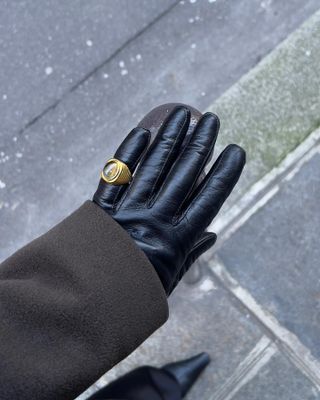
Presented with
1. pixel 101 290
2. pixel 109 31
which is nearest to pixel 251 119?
pixel 109 31

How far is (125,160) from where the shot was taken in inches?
62.0

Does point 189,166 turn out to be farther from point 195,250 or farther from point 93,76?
point 93,76

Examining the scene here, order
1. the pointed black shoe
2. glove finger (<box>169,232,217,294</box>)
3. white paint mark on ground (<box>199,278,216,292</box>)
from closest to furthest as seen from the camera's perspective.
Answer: glove finger (<box>169,232,217,294</box>) < the pointed black shoe < white paint mark on ground (<box>199,278,216,292</box>)

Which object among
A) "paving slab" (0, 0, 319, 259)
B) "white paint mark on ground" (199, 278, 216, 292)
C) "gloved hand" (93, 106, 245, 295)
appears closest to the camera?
"gloved hand" (93, 106, 245, 295)

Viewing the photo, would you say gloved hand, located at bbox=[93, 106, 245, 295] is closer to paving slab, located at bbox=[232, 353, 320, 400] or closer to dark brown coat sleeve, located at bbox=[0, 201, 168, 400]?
dark brown coat sleeve, located at bbox=[0, 201, 168, 400]

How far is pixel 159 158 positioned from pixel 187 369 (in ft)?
4.04

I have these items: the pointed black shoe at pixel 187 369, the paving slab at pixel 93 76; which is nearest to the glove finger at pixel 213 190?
the pointed black shoe at pixel 187 369

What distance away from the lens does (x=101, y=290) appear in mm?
1340

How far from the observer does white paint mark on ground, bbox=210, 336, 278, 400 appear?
2.38 meters

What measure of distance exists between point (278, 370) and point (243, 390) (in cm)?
19

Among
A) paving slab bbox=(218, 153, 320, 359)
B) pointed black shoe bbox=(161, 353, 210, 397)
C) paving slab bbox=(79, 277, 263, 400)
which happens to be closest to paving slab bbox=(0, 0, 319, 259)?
paving slab bbox=(218, 153, 320, 359)

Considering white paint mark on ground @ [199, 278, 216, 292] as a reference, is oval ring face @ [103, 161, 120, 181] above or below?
above

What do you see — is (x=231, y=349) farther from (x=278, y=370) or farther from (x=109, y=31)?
(x=109, y=31)

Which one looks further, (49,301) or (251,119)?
(251,119)
